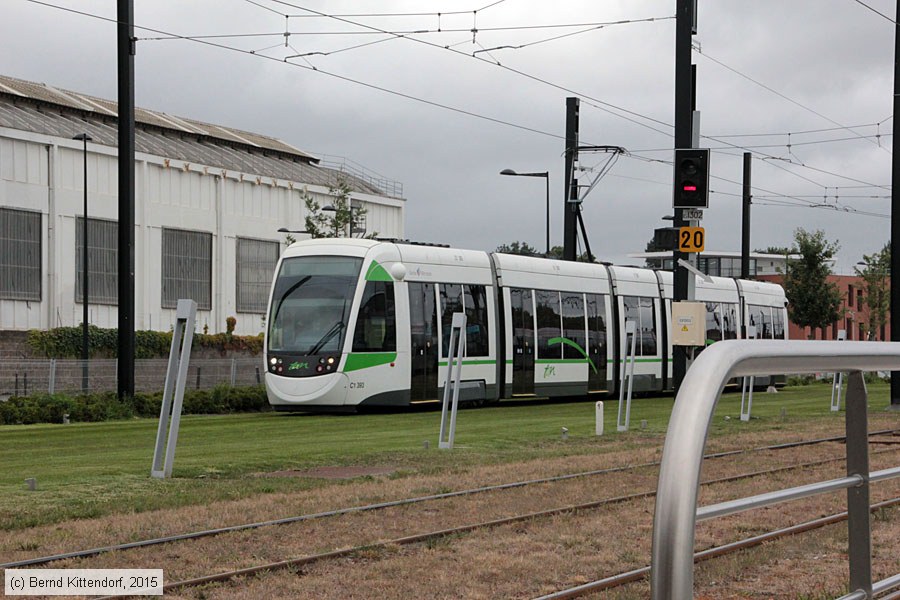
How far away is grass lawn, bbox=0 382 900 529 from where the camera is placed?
41.8ft

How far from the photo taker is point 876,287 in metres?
82.3

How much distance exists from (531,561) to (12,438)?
14.4 m

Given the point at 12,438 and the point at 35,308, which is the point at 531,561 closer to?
the point at 12,438

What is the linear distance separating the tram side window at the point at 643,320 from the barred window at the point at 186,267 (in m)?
34.3

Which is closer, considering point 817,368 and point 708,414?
point 708,414

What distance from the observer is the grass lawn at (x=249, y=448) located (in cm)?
1273

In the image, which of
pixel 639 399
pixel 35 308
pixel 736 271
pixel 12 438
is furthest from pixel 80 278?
pixel 736 271

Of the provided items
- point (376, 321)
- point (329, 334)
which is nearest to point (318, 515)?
point (329, 334)

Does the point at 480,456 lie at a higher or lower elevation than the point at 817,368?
lower

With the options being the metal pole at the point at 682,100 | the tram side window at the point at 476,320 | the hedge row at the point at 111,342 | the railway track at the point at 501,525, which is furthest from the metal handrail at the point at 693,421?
the hedge row at the point at 111,342

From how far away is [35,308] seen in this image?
6062 centimetres

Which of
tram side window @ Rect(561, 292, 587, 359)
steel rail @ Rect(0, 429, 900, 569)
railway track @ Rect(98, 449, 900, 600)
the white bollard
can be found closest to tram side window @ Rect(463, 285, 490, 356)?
tram side window @ Rect(561, 292, 587, 359)

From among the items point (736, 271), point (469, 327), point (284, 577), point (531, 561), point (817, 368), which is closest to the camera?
point (817, 368)

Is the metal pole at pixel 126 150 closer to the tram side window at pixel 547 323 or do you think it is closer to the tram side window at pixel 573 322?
the tram side window at pixel 547 323
